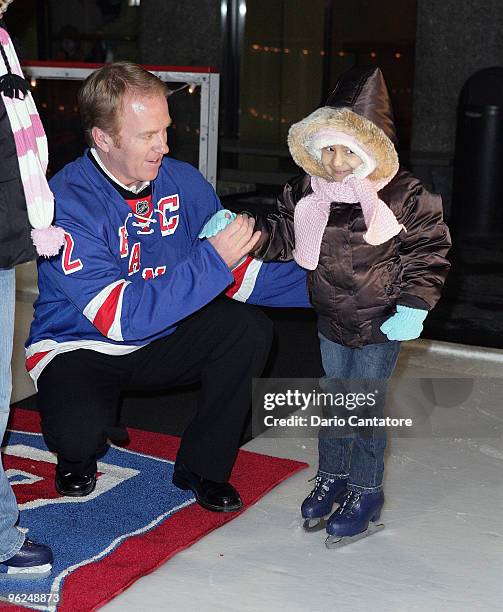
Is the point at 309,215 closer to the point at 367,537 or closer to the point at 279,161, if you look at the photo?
the point at 367,537

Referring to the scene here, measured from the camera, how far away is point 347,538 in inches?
102

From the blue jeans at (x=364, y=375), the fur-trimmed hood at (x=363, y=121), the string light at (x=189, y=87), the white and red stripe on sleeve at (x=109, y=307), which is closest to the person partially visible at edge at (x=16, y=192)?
the white and red stripe on sleeve at (x=109, y=307)

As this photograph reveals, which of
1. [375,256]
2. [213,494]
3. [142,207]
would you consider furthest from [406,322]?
[142,207]

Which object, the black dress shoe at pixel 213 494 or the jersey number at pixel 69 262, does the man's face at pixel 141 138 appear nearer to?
the jersey number at pixel 69 262

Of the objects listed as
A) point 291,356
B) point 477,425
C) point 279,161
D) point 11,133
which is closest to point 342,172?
point 11,133

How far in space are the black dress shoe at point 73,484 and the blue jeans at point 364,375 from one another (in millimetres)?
691

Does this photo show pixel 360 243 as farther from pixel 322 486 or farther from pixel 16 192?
pixel 16 192

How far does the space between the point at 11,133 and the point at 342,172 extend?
81 centimetres

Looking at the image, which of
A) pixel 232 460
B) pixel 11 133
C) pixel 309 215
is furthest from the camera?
pixel 232 460

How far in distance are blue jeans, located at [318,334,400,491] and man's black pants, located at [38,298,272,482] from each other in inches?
11.3

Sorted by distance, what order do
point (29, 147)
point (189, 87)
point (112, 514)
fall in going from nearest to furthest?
point (29, 147), point (112, 514), point (189, 87)

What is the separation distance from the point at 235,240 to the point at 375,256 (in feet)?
1.17

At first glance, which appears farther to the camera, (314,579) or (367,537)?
(367,537)

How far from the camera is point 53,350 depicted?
109 inches
